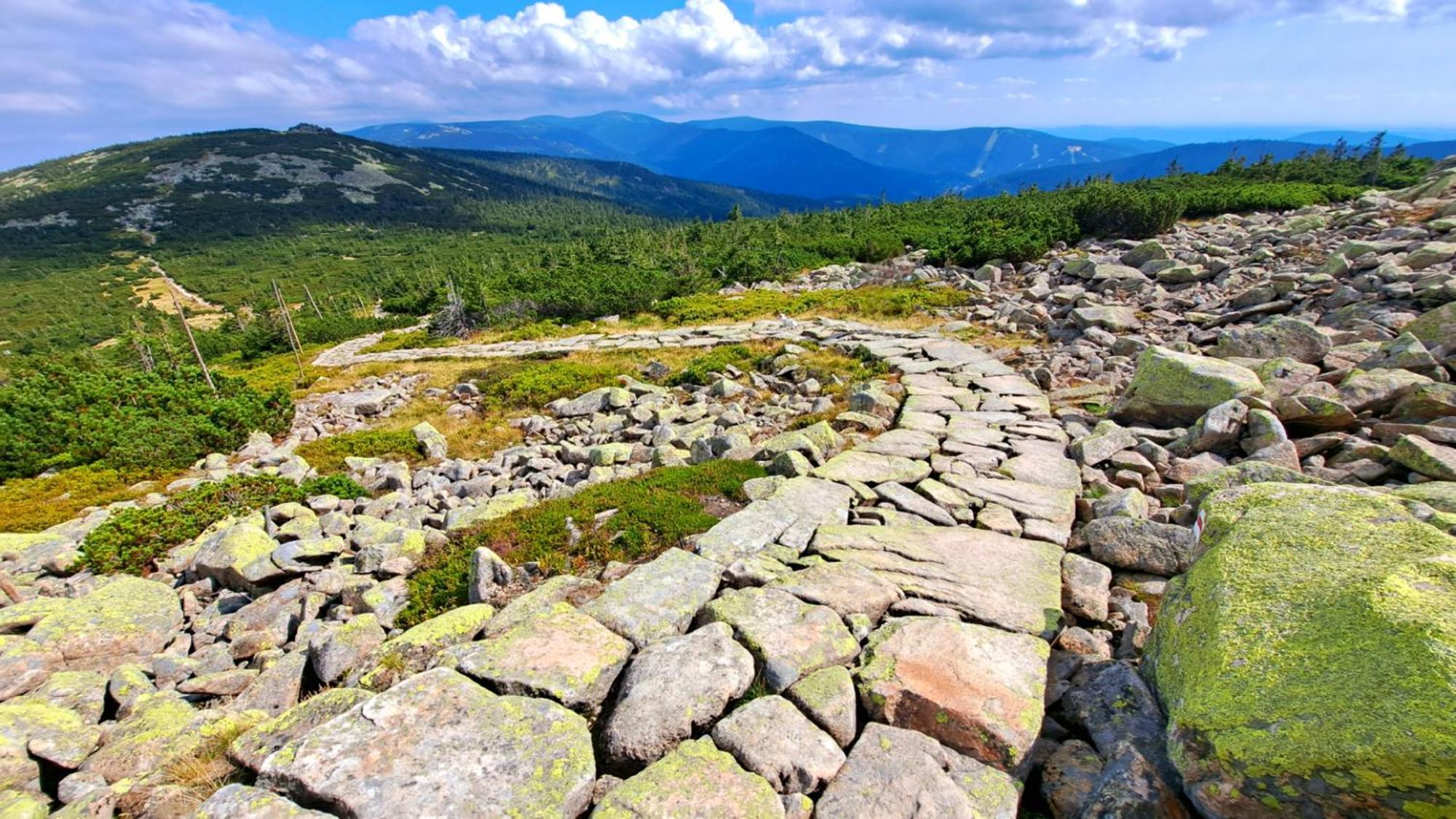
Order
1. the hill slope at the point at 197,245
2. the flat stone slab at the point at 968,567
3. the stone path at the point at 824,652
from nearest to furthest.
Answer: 1. the stone path at the point at 824,652
2. the flat stone slab at the point at 968,567
3. the hill slope at the point at 197,245

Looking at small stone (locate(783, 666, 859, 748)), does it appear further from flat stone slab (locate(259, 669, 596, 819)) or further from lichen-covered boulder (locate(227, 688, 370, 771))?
lichen-covered boulder (locate(227, 688, 370, 771))

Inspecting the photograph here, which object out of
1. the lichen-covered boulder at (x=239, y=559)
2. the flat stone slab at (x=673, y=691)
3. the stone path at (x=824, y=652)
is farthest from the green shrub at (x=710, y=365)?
the flat stone slab at (x=673, y=691)

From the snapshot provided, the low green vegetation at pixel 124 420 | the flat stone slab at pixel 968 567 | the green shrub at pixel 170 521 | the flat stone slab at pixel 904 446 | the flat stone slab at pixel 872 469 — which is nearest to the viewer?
the flat stone slab at pixel 968 567

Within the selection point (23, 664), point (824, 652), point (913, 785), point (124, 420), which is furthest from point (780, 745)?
point (124, 420)

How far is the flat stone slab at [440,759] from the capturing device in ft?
10.9

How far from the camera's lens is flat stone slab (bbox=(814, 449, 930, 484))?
8125mm

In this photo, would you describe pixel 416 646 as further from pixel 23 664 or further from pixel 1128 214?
pixel 1128 214

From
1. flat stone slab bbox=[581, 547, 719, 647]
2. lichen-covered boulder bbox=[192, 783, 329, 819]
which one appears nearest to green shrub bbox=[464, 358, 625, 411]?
flat stone slab bbox=[581, 547, 719, 647]

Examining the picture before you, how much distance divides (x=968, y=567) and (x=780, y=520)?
2.09 m

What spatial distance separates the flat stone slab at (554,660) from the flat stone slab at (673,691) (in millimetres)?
182


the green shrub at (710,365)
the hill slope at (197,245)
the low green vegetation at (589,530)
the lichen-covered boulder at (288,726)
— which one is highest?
the lichen-covered boulder at (288,726)

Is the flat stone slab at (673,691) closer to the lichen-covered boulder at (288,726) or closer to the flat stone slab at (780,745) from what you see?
the flat stone slab at (780,745)

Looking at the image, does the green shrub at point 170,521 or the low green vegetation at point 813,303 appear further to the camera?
the low green vegetation at point 813,303

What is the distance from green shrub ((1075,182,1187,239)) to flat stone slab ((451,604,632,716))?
33.7 metres
